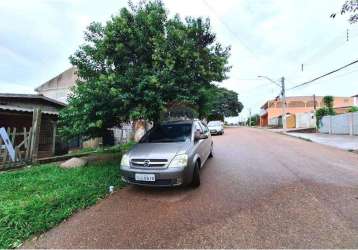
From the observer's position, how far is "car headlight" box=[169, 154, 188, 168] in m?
4.36

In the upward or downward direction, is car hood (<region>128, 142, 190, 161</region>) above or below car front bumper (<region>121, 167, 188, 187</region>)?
above

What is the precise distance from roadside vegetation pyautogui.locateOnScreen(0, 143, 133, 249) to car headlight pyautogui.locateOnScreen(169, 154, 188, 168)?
1.74 m

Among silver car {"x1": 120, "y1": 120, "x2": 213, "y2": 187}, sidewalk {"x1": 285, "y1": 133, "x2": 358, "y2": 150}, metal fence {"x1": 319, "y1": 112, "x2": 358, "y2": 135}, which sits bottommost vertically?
silver car {"x1": 120, "y1": 120, "x2": 213, "y2": 187}

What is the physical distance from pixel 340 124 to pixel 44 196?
22779 millimetres

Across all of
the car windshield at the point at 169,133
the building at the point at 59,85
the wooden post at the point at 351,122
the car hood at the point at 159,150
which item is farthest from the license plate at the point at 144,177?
the building at the point at 59,85

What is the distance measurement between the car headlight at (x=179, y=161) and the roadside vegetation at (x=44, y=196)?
1.74 metres

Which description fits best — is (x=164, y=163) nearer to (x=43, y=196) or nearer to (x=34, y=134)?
(x=43, y=196)

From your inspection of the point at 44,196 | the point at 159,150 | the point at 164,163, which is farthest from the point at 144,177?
the point at 44,196

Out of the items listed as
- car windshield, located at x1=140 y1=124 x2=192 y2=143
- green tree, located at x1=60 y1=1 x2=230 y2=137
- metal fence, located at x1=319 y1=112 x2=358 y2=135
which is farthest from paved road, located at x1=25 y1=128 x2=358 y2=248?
metal fence, located at x1=319 y1=112 x2=358 y2=135

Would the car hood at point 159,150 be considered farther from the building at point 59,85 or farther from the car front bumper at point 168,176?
the building at point 59,85

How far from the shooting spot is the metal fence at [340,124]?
17467 millimetres

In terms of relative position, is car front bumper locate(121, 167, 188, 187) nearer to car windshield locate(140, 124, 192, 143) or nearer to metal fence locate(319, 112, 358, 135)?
car windshield locate(140, 124, 192, 143)

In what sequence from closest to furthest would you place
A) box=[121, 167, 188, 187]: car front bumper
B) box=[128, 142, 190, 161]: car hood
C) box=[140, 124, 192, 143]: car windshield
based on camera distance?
box=[121, 167, 188, 187]: car front bumper → box=[128, 142, 190, 161]: car hood → box=[140, 124, 192, 143]: car windshield

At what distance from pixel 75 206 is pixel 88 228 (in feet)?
2.91
